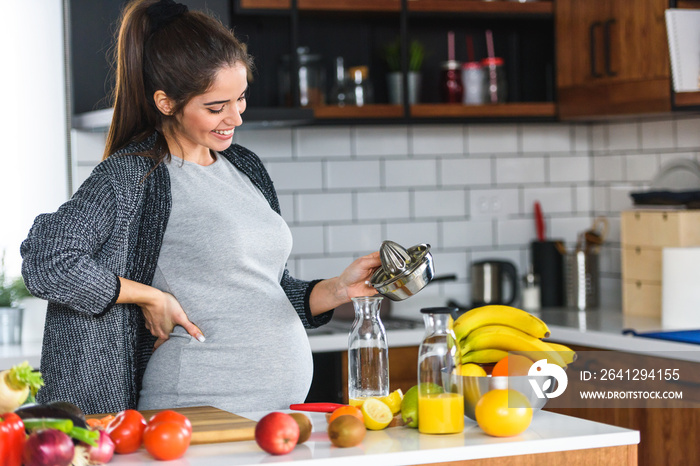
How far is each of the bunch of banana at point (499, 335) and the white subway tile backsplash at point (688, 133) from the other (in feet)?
6.50

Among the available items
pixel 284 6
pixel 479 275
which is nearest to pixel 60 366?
pixel 284 6

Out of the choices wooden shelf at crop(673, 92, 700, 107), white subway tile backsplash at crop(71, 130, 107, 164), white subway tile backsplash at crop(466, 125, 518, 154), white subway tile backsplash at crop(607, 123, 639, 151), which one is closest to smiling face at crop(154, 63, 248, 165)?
white subway tile backsplash at crop(71, 130, 107, 164)

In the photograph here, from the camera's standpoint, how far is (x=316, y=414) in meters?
1.57

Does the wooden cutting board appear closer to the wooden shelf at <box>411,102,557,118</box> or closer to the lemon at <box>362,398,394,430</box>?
the lemon at <box>362,398,394,430</box>

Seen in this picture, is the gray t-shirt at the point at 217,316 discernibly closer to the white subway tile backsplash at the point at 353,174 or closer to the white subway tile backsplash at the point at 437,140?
the white subway tile backsplash at the point at 353,174

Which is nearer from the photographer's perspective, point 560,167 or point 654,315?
point 654,315

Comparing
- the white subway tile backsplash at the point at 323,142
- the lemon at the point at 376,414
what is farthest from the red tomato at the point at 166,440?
the white subway tile backsplash at the point at 323,142

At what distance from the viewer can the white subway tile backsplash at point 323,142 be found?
342cm

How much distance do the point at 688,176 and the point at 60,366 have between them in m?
2.41

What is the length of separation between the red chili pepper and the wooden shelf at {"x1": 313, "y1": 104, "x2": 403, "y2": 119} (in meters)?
2.13

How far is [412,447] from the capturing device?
4.23 ft

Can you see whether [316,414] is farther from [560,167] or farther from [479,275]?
[560,167]

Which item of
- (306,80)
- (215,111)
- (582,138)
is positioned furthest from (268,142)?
(215,111)

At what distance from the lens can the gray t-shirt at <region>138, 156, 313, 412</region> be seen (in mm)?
1704
